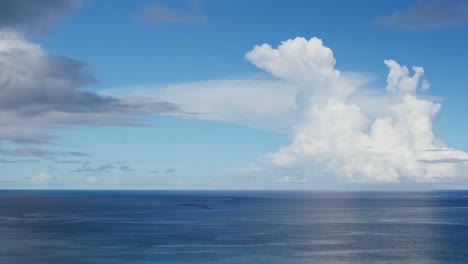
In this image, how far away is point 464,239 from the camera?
9956 cm

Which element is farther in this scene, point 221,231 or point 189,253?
point 221,231

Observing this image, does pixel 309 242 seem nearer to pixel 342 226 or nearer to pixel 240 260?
pixel 240 260

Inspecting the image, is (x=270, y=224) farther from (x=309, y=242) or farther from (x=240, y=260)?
(x=240, y=260)

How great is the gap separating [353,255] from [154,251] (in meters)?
31.8

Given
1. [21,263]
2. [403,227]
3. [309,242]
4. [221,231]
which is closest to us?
[21,263]

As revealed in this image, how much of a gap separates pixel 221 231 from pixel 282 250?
30.2 meters

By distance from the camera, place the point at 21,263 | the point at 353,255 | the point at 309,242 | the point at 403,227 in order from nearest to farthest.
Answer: the point at 21,263
the point at 353,255
the point at 309,242
the point at 403,227

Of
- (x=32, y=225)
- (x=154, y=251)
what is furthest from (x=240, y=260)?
(x=32, y=225)

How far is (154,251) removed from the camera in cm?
8344

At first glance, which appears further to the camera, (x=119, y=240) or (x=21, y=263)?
(x=119, y=240)

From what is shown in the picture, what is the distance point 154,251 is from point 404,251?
41.3 meters

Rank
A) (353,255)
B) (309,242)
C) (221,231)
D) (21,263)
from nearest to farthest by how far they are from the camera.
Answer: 1. (21,263)
2. (353,255)
3. (309,242)
4. (221,231)

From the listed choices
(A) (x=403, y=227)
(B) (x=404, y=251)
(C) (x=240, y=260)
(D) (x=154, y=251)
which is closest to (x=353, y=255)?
(B) (x=404, y=251)

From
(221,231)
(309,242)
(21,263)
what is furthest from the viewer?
(221,231)
